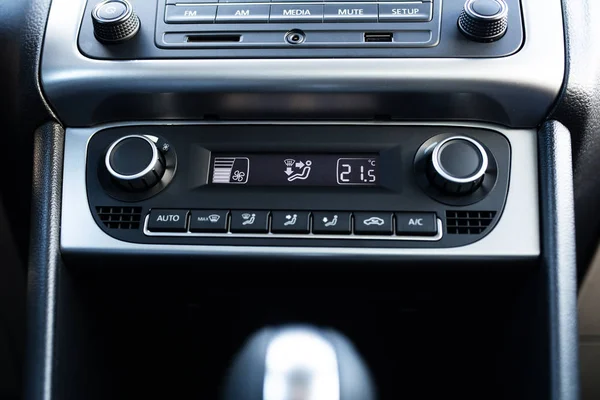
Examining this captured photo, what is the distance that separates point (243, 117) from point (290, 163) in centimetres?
8

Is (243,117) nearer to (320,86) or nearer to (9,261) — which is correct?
(320,86)

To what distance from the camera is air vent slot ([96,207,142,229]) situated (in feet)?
2.51

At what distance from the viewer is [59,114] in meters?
0.79

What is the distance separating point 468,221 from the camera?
74 cm

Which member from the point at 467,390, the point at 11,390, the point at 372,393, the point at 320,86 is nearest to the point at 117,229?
the point at 320,86

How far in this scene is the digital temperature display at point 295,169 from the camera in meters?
0.76

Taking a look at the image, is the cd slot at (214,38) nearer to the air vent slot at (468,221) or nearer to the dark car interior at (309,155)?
the dark car interior at (309,155)

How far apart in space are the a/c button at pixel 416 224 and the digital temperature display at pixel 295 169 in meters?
0.05

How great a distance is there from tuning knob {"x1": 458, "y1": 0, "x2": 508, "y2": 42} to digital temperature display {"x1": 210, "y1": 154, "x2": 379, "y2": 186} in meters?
0.17

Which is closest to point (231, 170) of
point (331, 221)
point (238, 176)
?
point (238, 176)

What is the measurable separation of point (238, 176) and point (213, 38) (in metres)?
0.16

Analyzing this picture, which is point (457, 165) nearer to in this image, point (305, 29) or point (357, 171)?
point (357, 171)

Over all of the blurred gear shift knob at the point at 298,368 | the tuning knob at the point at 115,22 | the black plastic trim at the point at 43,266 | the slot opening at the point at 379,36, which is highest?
the tuning knob at the point at 115,22

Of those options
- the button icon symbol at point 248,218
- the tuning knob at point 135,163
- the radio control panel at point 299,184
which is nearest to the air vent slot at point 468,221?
the radio control panel at point 299,184
